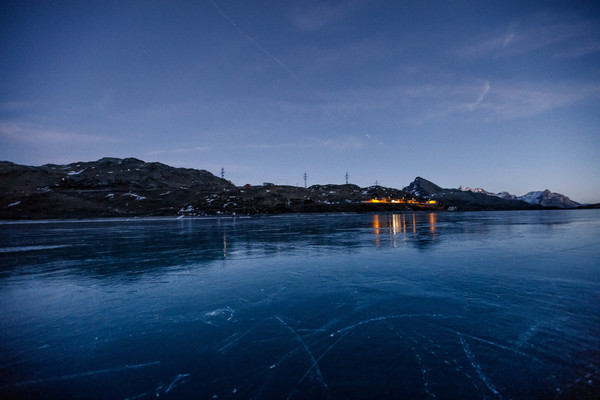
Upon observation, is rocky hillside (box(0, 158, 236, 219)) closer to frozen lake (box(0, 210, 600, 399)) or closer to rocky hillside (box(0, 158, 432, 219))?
rocky hillside (box(0, 158, 432, 219))

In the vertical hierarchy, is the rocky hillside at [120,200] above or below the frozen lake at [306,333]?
above

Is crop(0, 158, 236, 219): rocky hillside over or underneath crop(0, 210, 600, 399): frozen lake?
over

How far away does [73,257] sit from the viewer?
A: 55.0 ft

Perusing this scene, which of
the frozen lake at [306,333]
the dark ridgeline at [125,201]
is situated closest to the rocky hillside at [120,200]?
the dark ridgeline at [125,201]

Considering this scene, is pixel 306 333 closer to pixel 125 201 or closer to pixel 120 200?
pixel 125 201

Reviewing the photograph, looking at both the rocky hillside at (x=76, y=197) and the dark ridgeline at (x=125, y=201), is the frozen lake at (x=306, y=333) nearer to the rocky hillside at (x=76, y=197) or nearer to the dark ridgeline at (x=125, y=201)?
the dark ridgeline at (x=125, y=201)

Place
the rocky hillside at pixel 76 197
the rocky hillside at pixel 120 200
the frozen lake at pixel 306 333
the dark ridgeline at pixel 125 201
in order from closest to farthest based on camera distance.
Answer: the frozen lake at pixel 306 333, the rocky hillside at pixel 76 197, the rocky hillside at pixel 120 200, the dark ridgeline at pixel 125 201

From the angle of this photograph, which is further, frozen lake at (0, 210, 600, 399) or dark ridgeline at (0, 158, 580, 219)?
dark ridgeline at (0, 158, 580, 219)

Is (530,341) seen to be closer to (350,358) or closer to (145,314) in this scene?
(350,358)

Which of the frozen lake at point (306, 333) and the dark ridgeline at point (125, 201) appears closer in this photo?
the frozen lake at point (306, 333)

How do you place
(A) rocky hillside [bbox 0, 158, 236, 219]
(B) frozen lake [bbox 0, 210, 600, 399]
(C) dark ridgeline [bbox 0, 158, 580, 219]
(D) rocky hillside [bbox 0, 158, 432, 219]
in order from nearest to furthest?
(B) frozen lake [bbox 0, 210, 600, 399] < (A) rocky hillside [bbox 0, 158, 236, 219] < (D) rocky hillside [bbox 0, 158, 432, 219] < (C) dark ridgeline [bbox 0, 158, 580, 219]

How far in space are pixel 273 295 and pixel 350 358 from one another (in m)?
4.25

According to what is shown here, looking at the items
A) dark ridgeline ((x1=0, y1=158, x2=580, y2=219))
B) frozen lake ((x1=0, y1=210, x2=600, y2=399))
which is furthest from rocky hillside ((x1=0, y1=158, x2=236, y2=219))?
frozen lake ((x1=0, y1=210, x2=600, y2=399))

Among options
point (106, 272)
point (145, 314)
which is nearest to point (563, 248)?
point (145, 314)
